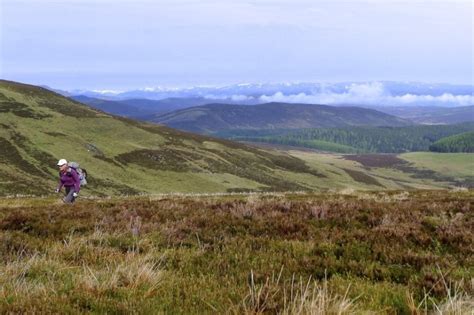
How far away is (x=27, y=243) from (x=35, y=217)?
354 cm

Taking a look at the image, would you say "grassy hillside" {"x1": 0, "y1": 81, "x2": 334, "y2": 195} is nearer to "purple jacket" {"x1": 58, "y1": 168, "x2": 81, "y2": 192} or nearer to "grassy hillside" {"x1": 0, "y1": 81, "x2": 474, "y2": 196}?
"grassy hillside" {"x1": 0, "y1": 81, "x2": 474, "y2": 196}

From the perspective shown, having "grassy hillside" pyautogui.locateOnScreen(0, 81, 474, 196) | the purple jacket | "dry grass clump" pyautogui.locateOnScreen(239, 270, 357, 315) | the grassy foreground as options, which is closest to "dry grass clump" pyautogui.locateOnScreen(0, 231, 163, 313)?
the grassy foreground

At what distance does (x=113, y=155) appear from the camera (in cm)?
11606

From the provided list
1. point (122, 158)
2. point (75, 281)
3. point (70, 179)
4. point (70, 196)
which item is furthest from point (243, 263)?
point (122, 158)

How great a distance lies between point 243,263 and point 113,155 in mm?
113652

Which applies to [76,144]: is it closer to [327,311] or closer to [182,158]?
[182,158]

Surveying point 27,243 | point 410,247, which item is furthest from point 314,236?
point 27,243

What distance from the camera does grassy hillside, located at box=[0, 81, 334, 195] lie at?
93.8 meters

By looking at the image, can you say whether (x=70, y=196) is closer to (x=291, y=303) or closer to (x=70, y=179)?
(x=70, y=179)

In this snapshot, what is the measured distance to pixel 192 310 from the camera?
4648mm

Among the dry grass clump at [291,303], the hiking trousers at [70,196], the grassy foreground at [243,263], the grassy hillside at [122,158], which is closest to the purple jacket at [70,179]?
the hiking trousers at [70,196]

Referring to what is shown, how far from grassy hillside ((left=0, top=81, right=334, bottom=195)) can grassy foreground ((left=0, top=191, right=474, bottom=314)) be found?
7187 centimetres

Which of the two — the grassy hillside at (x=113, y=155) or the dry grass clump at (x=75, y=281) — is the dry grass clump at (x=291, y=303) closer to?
the dry grass clump at (x=75, y=281)

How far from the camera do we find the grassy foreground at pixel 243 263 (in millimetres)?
4824
